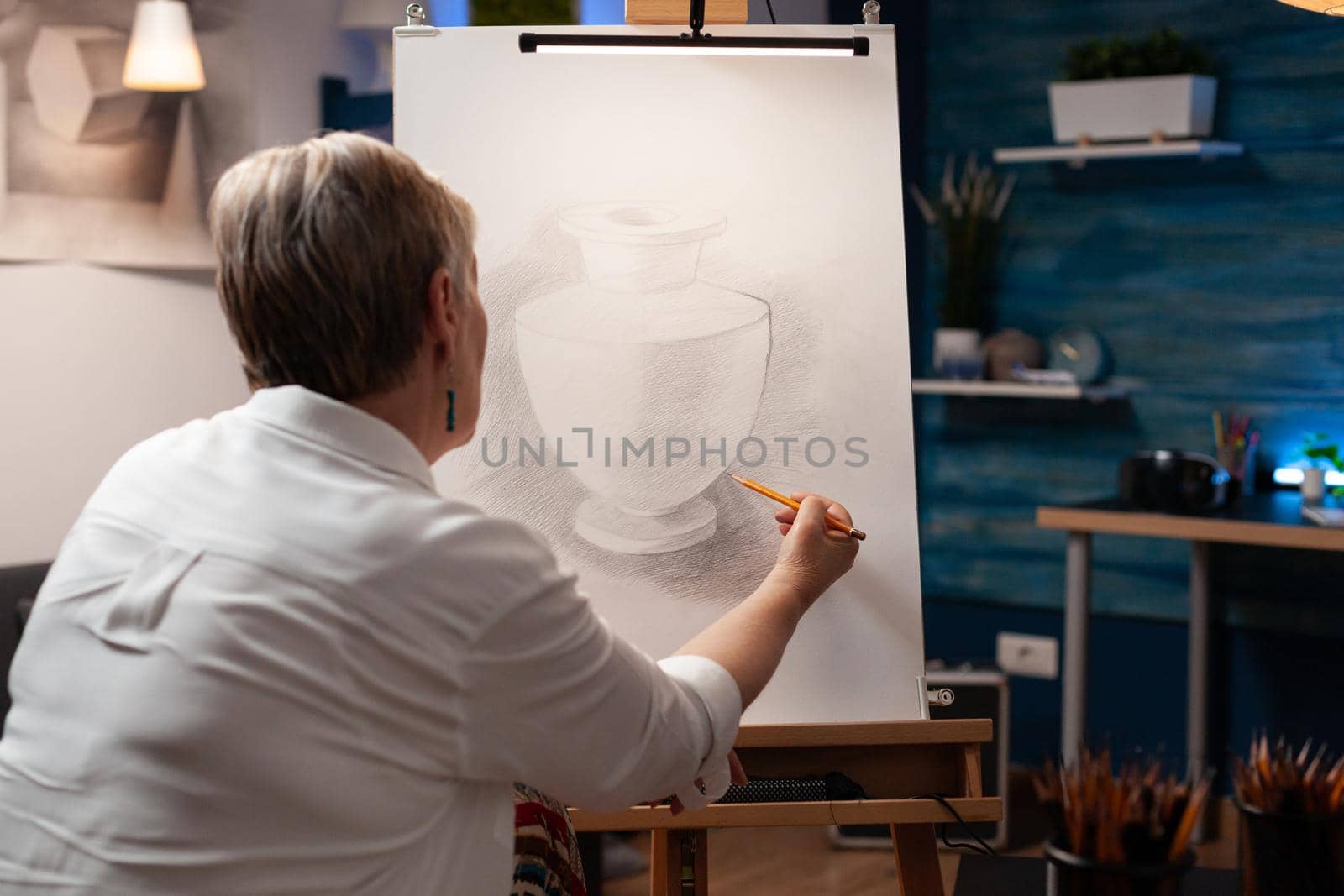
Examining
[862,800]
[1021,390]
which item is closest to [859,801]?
[862,800]

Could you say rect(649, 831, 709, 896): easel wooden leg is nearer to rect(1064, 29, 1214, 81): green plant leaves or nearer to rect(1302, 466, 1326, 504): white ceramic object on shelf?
rect(1302, 466, 1326, 504): white ceramic object on shelf

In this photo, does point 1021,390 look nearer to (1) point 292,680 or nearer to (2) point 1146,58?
(2) point 1146,58

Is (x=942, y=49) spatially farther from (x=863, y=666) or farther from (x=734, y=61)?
(x=863, y=666)

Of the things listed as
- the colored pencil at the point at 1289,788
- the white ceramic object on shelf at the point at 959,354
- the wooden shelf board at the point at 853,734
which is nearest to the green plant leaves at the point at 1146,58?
the white ceramic object on shelf at the point at 959,354

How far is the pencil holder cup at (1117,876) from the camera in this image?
0.96 m

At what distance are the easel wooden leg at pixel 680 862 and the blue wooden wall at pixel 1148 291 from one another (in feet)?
7.13

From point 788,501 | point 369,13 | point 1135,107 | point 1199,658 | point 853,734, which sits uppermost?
point 369,13

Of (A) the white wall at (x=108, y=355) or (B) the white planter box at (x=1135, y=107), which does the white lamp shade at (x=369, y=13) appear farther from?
(B) the white planter box at (x=1135, y=107)

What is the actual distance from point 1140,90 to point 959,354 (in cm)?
78

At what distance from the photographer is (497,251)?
1587 millimetres

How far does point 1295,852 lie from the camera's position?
1.12 meters

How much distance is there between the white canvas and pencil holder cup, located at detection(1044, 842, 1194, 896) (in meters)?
0.50

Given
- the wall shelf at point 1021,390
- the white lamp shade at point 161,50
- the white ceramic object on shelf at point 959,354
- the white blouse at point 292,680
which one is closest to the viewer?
the white blouse at point 292,680

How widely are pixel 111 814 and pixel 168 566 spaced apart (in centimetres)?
17
